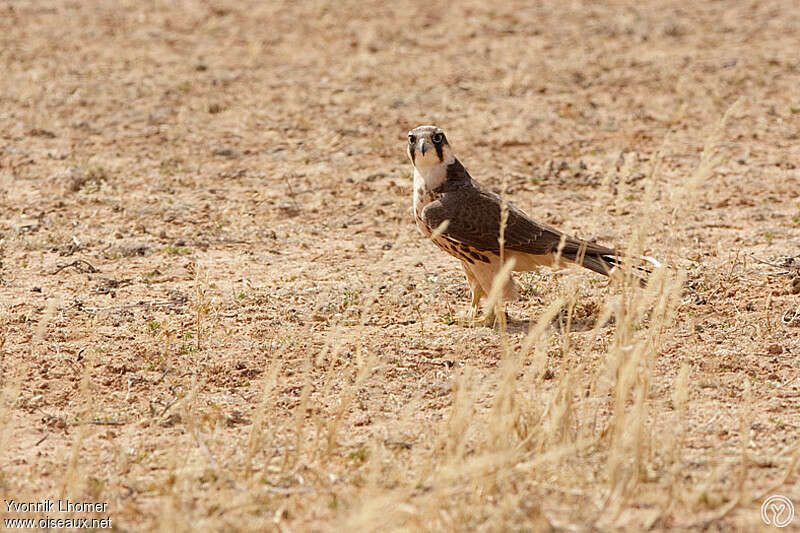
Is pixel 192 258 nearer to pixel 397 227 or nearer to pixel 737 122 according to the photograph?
pixel 397 227

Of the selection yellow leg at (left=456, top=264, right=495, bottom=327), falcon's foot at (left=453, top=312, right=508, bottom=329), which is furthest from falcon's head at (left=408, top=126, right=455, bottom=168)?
falcon's foot at (left=453, top=312, right=508, bottom=329)

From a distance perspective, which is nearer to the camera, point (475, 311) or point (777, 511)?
point (777, 511)

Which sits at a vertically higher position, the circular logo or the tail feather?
the tail feather

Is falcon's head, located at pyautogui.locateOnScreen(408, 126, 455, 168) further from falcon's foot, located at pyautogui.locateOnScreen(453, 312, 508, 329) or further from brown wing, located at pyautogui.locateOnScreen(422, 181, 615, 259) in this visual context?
falcon's foot, located at pyautogui.locateOnScreen(453, 312, 508, 329)

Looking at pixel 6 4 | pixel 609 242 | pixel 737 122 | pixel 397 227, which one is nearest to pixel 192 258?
pixel 397 227

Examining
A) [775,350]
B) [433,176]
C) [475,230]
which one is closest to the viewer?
[775,350]

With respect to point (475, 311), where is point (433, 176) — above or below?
above

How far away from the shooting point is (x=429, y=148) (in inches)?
265

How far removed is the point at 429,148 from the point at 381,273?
4.36 ft

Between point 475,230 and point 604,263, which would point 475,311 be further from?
point 604,263

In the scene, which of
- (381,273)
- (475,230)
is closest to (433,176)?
(475,230)

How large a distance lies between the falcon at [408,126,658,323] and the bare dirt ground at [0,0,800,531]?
0.25 metres

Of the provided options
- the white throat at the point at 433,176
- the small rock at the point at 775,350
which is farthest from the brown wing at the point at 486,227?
the small rock at the point at 775,350

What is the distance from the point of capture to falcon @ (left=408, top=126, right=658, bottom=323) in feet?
21.3
